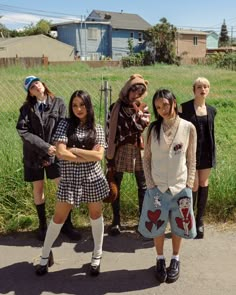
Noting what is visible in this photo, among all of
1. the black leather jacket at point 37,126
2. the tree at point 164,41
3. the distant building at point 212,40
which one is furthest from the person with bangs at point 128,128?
the distant building at point 212,40

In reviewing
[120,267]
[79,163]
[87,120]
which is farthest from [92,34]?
[120,267]

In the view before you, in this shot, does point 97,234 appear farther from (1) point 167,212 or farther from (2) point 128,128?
(2) point 128,128

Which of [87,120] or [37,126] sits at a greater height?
[87,120]

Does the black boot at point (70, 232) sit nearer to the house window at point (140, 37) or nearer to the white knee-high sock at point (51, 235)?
the white knee-high sock at point (51, 235)

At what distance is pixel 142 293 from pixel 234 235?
1433 mm

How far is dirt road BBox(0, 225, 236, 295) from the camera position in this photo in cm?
315

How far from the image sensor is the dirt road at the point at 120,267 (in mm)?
3146

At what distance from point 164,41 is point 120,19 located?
60.9 ft

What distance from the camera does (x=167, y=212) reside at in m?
3.22

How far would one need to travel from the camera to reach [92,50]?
6003 cm

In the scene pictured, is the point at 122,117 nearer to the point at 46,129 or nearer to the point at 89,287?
the point at 46,129

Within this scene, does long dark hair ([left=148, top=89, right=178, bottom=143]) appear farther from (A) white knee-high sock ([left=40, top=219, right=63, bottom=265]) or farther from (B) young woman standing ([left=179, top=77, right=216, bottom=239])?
(A) white knee-high sock ([left=40, top=219, right=63, bottom=265])

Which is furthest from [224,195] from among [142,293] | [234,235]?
[142,293]

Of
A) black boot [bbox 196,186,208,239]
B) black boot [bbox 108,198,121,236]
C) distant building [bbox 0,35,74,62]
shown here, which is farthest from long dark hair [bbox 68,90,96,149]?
distant building [bbox 0,35,74,62]
